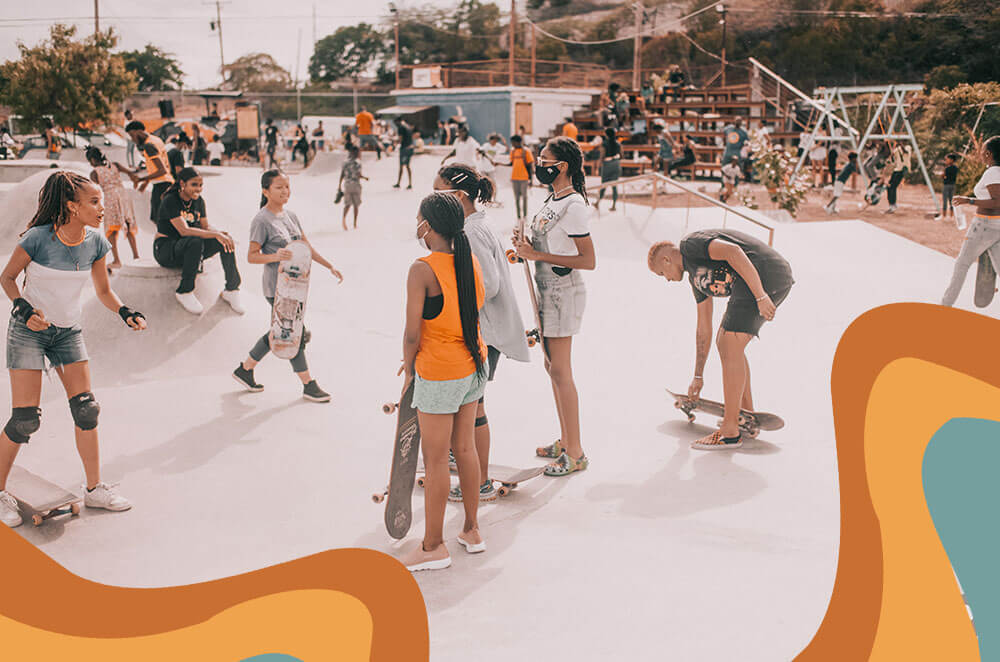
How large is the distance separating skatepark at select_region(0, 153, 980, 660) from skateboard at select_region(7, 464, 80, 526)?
0.23ft

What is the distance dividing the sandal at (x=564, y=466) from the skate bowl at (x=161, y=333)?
2985 mm

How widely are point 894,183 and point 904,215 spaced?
19.0 inches

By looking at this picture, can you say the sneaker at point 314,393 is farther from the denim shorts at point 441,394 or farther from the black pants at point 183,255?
the denim shorts at point 441,394

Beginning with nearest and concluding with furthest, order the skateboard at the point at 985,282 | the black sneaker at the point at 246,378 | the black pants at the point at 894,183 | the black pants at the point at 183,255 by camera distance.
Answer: the black sneaker at the point at 246,378, the black pants at the point at 183,255, the skateboard at the point at 985,282, the black pants at the point at 894,183

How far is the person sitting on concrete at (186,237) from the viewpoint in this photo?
6.14 m

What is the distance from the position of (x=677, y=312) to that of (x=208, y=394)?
452 centimetres

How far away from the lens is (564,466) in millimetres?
4398

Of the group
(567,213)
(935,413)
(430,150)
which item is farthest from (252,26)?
(430,150)

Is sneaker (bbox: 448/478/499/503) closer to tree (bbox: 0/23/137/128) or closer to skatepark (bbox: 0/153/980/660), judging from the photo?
skatepark (bbox: 0/153/980/660)

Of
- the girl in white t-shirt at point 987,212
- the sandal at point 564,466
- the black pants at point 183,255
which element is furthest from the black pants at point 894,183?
the black pants at point 183,255

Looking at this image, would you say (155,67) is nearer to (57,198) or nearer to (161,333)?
(161,333)

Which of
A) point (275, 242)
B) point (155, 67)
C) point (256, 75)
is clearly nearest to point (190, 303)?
point (275, 242)

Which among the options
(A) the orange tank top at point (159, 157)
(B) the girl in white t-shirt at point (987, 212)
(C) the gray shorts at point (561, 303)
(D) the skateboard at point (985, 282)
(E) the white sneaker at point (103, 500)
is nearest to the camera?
(E) the white sneaker at point (103, 500)

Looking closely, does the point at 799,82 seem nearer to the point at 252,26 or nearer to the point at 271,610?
the point at 252,26
